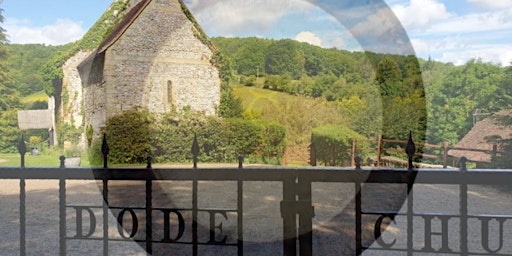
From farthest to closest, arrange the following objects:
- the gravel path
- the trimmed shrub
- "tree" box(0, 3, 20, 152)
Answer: "tree" box(0, 3, 20, 152) < the trimmed shrub < the gravel path

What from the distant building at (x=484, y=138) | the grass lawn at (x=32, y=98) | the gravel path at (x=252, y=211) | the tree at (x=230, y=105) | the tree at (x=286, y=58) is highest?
the grass lawn at (x=32, y=98)

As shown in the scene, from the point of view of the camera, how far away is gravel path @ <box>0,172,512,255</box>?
4648mm

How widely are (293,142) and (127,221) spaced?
255 centimetres

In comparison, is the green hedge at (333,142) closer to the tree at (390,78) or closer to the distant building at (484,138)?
the tree at (390,78)

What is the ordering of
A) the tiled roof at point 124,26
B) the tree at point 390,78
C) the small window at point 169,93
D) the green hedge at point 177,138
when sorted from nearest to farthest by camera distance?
the tree at point 390,78 → the green hedge at point 177,138 → the small window at point 169,93 → the tiled roof at point 124,26

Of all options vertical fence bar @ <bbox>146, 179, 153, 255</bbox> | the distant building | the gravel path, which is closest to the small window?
the gravel path

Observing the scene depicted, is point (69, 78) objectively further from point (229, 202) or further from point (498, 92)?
point (498, 92)

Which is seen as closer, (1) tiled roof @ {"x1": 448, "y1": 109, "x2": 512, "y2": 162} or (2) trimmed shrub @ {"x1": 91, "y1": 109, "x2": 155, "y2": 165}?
(2) trimmed shrub @ {"x1": 91, "y1": 109, "x2": 155, "y2": 165}

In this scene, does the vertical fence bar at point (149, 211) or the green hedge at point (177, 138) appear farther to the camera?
the green hedge at point (177, 138)

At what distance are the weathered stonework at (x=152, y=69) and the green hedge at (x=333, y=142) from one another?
3.01 metres

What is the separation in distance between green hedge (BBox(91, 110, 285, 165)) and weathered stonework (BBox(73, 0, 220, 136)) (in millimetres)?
363

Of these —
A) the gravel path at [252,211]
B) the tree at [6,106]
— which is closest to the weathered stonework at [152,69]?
the gravel path at [252,211]

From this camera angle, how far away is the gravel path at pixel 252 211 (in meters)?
4.65

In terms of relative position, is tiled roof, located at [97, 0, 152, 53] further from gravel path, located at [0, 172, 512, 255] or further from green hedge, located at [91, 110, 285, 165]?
gravel path, located at [0, 172, 512, 255]
